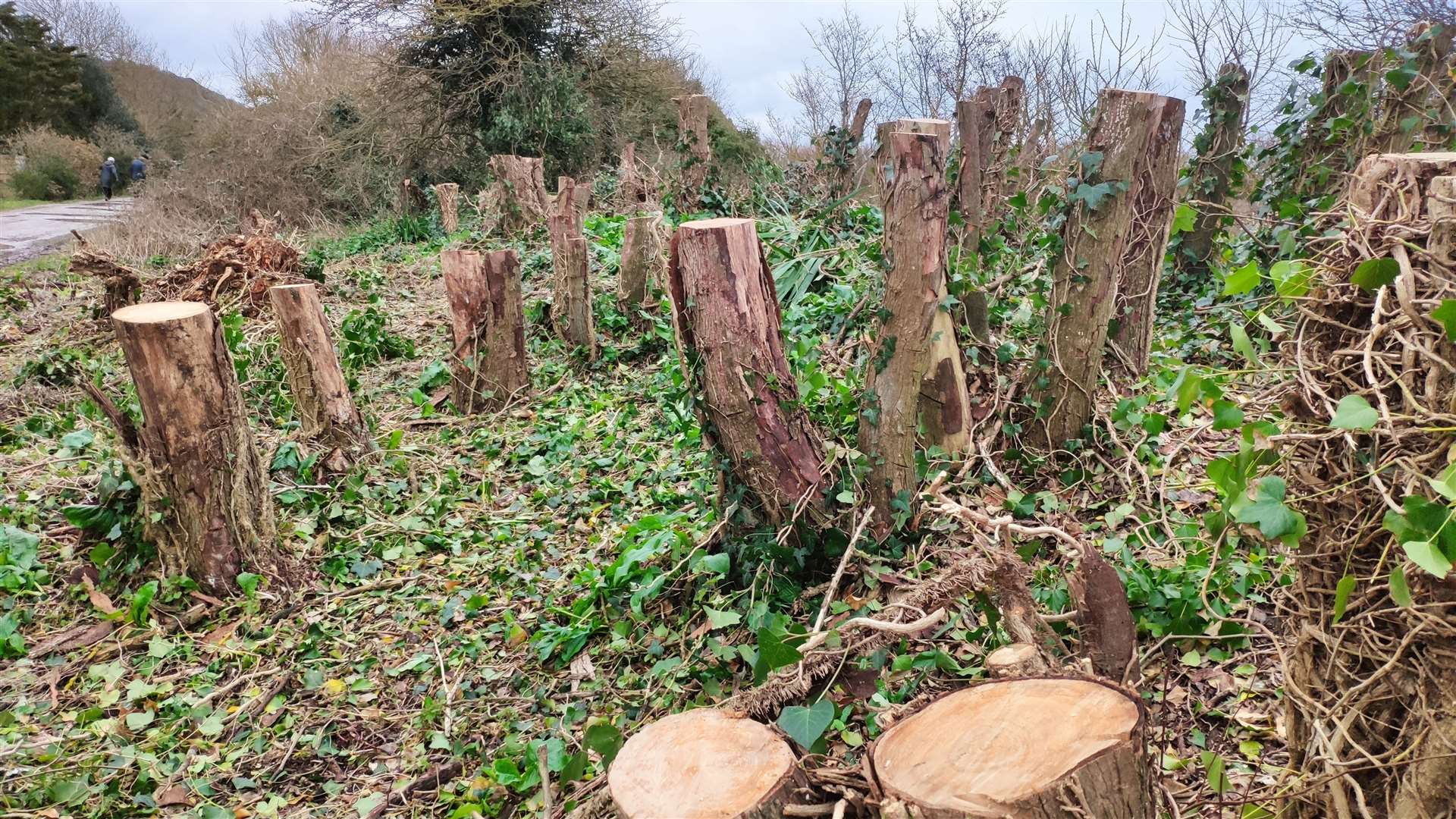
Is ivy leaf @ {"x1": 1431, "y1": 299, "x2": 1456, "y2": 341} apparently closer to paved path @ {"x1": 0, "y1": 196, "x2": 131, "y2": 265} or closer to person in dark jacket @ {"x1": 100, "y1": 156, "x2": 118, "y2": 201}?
paved path @ {"x1": 0, "y1": 196, "x2": 131, "y2": 265}

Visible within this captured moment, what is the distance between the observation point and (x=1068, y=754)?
147 cm

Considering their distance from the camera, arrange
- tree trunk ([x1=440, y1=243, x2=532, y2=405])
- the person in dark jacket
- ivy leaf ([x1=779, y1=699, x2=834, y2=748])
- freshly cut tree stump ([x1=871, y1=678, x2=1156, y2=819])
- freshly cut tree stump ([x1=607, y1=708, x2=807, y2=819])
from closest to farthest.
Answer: freshly cut tree stump ([x1=871, y1=678, x2=1156, y2=819]), freshly cut tree stump ([x1=607, y1=708, x2=807, y2=819]), ivy leaf ([x1=779, y1=699, x2=834, y2=748]), tree trunk ([x1=440, y1=243, x2=532, y2=405]), the person in dark jacket

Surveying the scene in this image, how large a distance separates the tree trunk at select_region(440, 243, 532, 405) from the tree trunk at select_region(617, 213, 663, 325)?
117 cm

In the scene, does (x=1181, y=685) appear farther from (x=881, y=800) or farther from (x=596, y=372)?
(x=596, y=372)

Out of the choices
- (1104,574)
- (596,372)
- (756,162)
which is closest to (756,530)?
(1104,574)

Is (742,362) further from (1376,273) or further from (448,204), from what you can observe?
(448,204)

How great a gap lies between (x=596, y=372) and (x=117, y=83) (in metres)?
33.2

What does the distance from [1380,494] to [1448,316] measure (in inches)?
13.4

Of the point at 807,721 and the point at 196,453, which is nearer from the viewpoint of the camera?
the point at 807,721

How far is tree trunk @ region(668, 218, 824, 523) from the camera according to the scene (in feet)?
9.86

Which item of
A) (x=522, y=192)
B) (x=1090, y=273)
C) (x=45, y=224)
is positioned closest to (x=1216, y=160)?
(x=1090, y=273)

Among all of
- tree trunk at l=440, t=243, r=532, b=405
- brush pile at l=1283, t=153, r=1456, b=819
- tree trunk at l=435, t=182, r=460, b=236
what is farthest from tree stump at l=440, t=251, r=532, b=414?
tree trunk at l=435, t=182, r=460, b=236

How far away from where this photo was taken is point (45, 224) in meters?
16.9

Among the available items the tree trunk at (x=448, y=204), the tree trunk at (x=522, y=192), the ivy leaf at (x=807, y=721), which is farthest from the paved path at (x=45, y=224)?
the ivy leaf at (x=807, y=721)
